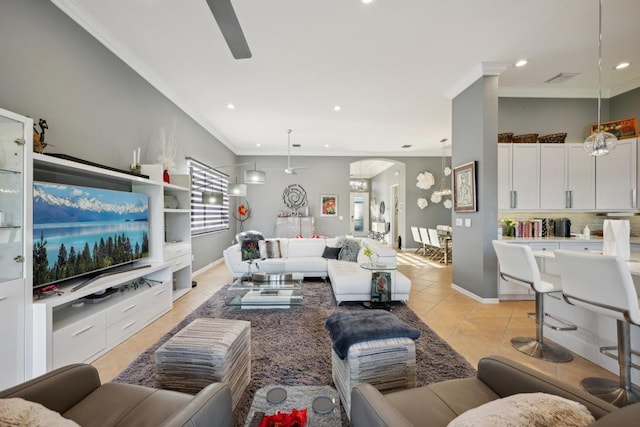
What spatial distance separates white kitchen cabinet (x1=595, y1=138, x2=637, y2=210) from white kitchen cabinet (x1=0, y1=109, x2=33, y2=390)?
641cm

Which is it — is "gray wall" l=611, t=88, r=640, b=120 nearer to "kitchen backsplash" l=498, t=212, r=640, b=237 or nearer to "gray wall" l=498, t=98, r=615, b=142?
"gray wall" l=498, t=98, r=615, b=142

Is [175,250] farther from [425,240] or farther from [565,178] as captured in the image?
[425,240]

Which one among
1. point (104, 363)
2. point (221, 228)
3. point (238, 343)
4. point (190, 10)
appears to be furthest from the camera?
point (221, 228)

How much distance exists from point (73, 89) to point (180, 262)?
90.6 inches

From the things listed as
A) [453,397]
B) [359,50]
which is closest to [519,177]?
[359,50]

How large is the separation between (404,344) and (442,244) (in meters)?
5.75

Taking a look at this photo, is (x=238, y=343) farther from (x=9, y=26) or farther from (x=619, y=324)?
(x=9, y=26)

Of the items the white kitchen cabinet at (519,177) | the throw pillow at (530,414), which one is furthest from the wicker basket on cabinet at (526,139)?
the throw pillow at (530,414)

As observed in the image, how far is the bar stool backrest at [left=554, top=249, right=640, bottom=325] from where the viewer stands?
1608 mm

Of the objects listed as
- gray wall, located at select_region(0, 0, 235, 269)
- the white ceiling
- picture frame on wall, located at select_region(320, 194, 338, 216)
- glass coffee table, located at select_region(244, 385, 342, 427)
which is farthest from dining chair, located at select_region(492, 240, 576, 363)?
picture frame on wall, located at select_region(320, 194, 338, 216)

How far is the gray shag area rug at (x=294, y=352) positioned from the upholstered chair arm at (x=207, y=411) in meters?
0.65

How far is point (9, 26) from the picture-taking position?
2.00 metres

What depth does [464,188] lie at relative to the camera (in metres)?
3.99

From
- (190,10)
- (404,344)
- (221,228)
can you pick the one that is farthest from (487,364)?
(221,228)
